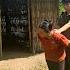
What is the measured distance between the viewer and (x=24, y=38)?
11930mm

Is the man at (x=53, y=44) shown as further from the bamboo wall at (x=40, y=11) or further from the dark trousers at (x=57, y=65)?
the bamboo wall at (x=40, y=11)

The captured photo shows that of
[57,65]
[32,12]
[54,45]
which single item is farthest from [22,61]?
[54,45]

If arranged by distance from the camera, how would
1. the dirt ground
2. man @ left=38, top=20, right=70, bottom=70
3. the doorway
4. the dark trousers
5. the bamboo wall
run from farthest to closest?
the doorway < the bamboo wall < the dirt ground < the dark trousers < man @ left=38, top=20, right=70, bottom=70

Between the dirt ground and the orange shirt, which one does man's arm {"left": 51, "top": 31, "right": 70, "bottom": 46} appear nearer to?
the orange shirt

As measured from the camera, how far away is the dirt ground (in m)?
8.77

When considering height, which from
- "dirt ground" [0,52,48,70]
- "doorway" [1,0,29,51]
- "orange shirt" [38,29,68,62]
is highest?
"orange shirt" [38,29,68,62]

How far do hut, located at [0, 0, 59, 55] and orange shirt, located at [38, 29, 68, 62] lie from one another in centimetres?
593

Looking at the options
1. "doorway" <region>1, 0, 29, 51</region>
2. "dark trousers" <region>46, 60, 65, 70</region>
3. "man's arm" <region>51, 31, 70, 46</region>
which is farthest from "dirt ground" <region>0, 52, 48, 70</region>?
"man's arm" <region>51, 31, 70, 46</region>

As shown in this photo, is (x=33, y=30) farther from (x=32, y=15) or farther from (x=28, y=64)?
(x=28, y=64)

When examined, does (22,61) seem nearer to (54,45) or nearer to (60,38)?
(54,45)

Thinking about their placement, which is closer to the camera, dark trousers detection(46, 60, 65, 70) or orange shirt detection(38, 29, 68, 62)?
orange shirt detection(38, 29, 68, 62)

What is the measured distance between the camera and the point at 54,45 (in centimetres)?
450

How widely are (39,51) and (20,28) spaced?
1.32 m

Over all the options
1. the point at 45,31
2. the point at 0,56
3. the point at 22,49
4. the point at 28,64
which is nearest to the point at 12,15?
the point at 22,49
